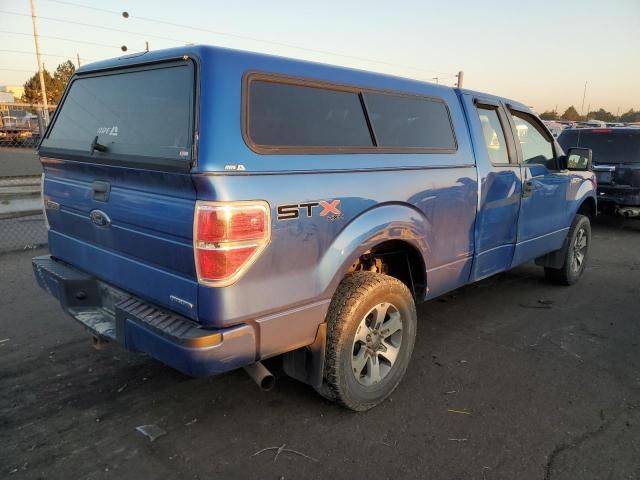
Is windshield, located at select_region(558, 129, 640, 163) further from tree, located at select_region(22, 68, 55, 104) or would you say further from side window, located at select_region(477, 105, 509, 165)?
tree, located at select_region(22, 68, 55, 104)

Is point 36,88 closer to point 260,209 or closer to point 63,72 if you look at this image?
point 63,72

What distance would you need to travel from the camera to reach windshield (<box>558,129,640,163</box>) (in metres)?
8.76

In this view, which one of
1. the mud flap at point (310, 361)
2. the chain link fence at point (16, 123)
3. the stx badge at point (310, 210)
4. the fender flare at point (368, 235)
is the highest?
the chain link fence at point (16, 123)

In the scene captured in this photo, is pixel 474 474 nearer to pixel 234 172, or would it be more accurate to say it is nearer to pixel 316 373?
pixel 316 373

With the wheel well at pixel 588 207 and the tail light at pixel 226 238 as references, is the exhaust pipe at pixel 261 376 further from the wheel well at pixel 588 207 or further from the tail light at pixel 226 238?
the wheel well at pixel 588 207

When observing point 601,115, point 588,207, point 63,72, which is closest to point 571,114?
point 601,115

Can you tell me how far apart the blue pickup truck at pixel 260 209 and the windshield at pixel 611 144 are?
633cm

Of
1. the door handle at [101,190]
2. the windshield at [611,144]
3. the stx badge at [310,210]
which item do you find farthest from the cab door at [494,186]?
the windshield at [611,144]

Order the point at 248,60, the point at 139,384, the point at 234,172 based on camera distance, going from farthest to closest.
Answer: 1. the point at 139,384
2. the point at 248,60
3. the point at 234,172

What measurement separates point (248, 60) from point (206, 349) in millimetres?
1414

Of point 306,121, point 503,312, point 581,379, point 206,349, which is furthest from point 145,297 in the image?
point 503,312

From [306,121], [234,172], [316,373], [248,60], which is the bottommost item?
[316,373]

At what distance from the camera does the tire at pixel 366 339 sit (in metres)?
2.83

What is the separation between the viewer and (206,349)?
2289mm
